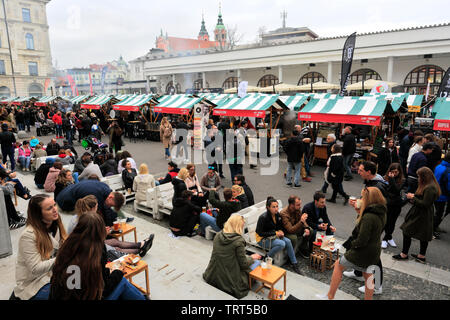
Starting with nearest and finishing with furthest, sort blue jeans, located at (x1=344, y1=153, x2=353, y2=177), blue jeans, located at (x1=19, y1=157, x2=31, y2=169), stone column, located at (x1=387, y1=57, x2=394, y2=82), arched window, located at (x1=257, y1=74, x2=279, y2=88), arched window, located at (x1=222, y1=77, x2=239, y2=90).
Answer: blue jeans, located at (x1=344, y1=153, x2=353, y2=177)
blue jeans, located at (x1=19, y1=157, x2=31, y2=169)
stone column, located at (x1=387, y1=57, x2=394, y2=82)
arched window, located at (x1=257, y1=74, x2=279, y2=88)
arched window, located at (x1=222, y1=77, x2=239, y2=90)

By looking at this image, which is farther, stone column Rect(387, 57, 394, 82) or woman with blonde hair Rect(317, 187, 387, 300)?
stone column Rect(387, 57, 394, 82)

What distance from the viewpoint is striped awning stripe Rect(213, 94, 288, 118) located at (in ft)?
37.7

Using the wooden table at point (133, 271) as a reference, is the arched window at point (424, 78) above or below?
above

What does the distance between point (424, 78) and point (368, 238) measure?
28435 mm

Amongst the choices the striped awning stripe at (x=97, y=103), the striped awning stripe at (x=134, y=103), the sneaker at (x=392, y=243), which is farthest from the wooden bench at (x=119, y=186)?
the striped awning stripe at (x=97, y=103)

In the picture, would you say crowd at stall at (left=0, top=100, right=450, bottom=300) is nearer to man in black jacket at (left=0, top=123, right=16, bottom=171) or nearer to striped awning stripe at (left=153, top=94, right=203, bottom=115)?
man in black jacket at (left=0, top=123, right=16, bottom=171)

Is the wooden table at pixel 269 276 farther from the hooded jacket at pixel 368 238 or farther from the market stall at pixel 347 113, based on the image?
the market stall at pixel 347 113

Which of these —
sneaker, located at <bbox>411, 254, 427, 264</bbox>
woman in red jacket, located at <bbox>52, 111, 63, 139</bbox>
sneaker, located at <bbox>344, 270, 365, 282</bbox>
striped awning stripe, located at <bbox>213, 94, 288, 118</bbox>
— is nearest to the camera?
sneaker, located at <bbox>344, 270, 365, 282</bbox>

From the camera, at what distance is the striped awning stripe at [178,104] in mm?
14430

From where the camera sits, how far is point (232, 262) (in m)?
3.71

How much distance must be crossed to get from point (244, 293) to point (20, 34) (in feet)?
211

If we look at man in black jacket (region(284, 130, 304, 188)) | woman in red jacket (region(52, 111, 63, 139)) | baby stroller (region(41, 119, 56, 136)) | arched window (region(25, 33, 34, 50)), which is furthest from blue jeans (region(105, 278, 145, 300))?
arched window (region(25, 33, 34, 50))

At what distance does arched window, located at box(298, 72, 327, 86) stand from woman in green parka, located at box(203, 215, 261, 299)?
3053cm

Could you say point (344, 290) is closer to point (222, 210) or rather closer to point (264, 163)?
point (222, 210)
